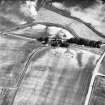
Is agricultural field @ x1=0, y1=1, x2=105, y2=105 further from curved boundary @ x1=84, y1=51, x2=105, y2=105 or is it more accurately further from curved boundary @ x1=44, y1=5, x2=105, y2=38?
curved boundary @ x1=44, y1=5, x2=105, y2=38

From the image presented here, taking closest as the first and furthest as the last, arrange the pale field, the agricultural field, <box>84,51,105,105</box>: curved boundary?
<box>84,51,105,105</box>: curved boundary
the agricultural field
the pale field

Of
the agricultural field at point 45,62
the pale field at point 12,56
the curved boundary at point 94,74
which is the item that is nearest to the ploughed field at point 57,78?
the agricultural field at point 45,62

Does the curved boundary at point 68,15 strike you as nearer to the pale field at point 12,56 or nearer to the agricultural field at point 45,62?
the agricultural field at point 45,62

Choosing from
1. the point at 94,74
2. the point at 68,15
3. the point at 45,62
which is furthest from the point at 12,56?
the point at 94,74

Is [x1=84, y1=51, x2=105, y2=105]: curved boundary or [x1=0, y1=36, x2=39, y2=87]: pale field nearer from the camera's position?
[x1=84, y1=51, x2=105, y2=105]: curved boundary

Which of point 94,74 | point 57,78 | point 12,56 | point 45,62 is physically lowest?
point 57,78

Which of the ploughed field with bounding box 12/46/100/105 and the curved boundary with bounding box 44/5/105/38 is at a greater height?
the curved boundary with bounding box 44/5/105/38

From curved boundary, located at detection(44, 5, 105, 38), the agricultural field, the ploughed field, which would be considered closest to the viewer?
the ploughed field

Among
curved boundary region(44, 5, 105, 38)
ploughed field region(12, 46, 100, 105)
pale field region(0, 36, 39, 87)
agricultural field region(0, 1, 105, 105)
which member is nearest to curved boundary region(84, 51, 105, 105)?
agricultural field region(0, 1, 105, 105)

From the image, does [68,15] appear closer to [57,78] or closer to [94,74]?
[57,78]
